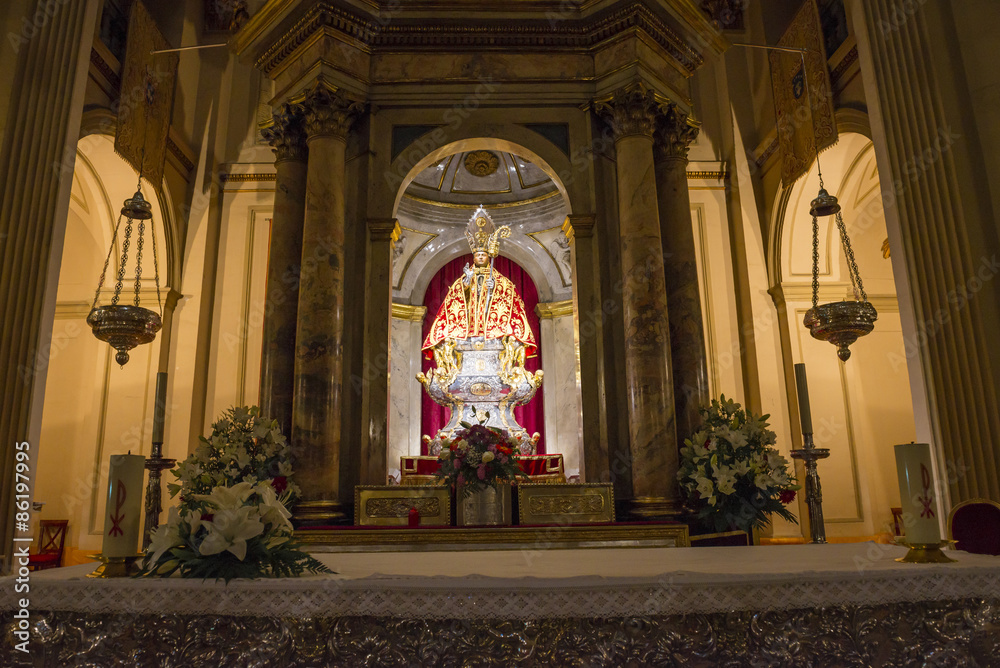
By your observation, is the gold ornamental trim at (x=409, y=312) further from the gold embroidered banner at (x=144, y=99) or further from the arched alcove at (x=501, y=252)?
the gold embroidered banner at (x=144, y=99)

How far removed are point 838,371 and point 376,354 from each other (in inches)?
235

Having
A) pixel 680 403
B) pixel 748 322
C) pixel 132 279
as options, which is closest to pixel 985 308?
pixel 680 403

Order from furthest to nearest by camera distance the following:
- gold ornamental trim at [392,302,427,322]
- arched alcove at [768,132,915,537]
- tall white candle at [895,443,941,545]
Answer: gold ornamental trim at [392,302,427,322]
arched alcove at [768,132,915,537]
tall white candle at [895,443,941,545]

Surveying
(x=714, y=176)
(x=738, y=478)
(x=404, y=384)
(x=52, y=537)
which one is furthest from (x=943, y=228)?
(x=52, y=537)

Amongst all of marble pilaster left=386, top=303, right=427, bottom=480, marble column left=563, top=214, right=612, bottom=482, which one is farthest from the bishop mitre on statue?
marble column left=563, top=214, right=612, bottom=482

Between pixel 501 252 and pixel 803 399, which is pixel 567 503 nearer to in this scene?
pixel 803 399

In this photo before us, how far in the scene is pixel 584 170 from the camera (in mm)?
6391

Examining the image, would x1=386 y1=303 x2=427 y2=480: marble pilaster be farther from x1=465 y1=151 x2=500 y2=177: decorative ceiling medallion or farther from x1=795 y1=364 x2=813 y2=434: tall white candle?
x1=795 y1=364 x2=813 y2=434: tall white candle

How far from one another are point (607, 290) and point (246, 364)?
479cm

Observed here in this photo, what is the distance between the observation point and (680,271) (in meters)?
6.27

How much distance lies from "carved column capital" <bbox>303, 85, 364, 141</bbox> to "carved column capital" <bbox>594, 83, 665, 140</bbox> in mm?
2290

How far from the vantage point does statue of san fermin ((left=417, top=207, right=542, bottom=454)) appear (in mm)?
9375

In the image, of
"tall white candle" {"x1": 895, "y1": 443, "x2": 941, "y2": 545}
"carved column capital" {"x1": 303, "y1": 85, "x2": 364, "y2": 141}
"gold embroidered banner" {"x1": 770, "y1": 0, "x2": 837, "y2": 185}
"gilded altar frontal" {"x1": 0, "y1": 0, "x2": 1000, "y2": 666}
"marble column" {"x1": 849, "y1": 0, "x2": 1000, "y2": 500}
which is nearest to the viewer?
"gilded altar frontal" {"x1": 0, "y1": 0, "x2": 1000, "y2": 666}

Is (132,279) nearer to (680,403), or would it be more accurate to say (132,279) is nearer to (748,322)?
(680,403)
